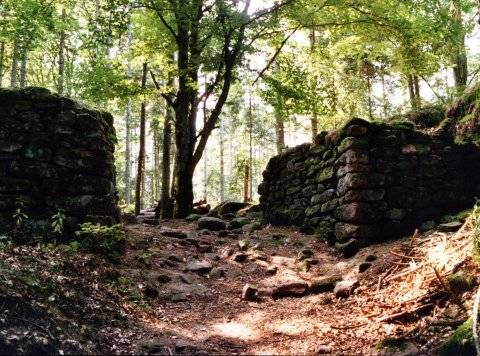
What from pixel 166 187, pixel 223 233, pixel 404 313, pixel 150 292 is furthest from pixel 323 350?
pixel 166 187

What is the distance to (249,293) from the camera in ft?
19.0

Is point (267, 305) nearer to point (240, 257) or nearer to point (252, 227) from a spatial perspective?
point (240, 257)

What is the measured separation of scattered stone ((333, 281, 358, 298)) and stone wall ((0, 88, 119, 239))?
11.4 ft

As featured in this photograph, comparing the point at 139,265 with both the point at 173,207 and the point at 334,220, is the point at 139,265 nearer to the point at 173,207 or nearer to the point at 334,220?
the point at 334,220

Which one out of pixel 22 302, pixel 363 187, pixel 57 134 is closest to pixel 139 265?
pixel 57 134

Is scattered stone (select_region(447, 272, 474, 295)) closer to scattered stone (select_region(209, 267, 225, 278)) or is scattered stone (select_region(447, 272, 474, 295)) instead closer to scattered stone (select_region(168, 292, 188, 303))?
scattered stone (select_region(168, 292, 188, 303))

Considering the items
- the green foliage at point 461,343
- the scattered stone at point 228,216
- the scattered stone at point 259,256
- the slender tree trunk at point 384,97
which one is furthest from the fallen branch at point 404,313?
the slender tree trunk at point 384,97

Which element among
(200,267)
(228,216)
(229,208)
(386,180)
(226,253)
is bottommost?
(200,267)

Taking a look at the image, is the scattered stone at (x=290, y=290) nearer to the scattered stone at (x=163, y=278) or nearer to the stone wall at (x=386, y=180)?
the scattered stone at (x=163, y=278)

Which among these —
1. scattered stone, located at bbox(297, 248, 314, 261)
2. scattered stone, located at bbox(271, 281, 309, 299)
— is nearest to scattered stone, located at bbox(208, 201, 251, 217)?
scattered stone, located at bbox(297, 248, 314, 261)

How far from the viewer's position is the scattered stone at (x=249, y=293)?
5758 mm

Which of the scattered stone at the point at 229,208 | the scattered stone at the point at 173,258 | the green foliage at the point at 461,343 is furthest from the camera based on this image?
the scattered stone at the point at 229,208

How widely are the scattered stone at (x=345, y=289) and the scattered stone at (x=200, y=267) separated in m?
2.25

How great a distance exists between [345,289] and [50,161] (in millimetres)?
4430
